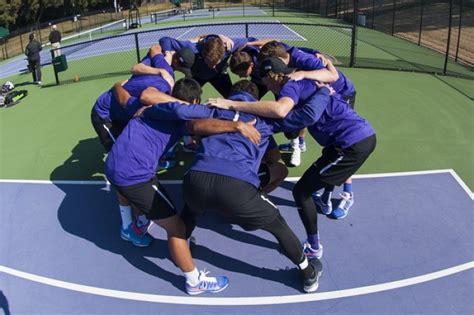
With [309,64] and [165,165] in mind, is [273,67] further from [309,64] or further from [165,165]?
[165,165]

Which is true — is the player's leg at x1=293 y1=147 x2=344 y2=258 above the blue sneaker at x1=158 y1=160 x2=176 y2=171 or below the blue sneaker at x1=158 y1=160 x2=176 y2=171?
above

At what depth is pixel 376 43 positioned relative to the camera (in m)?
18.2

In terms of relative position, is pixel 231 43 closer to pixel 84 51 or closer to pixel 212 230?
pixel 212 230

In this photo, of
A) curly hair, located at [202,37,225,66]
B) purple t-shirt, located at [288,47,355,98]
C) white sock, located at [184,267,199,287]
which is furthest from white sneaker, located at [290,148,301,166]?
white sock, located at [184,267,199,287]

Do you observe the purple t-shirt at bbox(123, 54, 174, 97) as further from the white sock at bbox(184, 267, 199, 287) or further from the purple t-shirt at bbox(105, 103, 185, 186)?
the white sock at bbox(184, 267, 199, 287)

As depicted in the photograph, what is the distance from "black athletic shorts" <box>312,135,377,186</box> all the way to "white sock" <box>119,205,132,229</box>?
2.31 metres

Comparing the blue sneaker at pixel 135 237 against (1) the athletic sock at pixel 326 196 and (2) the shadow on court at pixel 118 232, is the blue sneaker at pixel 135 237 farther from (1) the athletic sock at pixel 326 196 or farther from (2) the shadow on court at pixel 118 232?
(1) the athletic sock at pixel 326 196

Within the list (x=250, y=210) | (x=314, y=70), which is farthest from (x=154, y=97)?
(x=314, y=70)

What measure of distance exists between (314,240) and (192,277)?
1.37 meters

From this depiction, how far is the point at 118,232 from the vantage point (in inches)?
222

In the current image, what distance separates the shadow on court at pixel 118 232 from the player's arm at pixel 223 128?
63.0 inches

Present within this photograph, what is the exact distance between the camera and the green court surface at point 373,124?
23.6ft

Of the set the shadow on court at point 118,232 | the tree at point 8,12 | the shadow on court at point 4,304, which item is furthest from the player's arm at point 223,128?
the tree at point 8,12

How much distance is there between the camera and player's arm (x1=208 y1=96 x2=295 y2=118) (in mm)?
4148
